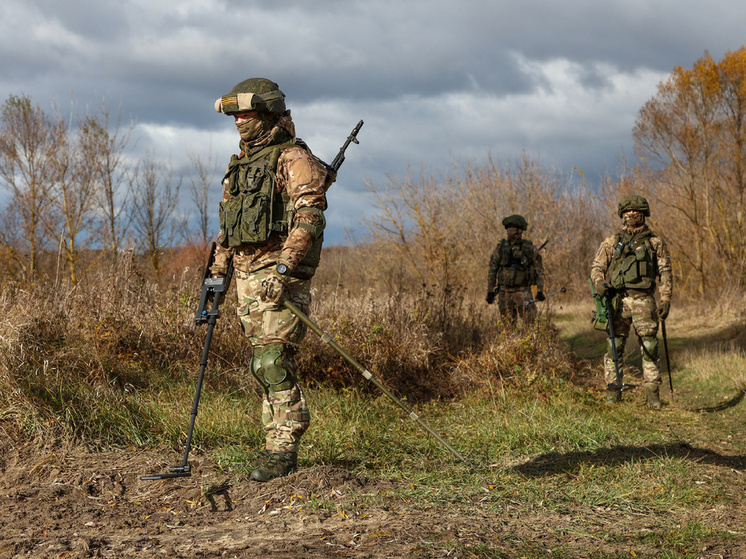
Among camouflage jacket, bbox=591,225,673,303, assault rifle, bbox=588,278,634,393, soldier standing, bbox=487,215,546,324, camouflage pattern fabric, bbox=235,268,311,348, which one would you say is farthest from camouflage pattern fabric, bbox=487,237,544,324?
camouflage pattern fabric, bbox=235,268,311,348

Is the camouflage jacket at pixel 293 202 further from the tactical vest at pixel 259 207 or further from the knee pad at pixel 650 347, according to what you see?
the knee pad at pixel 650 347

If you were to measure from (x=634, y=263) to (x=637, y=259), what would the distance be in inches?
2.1

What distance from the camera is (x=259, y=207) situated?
13.5ft

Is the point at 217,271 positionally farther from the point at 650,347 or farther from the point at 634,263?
the point at 650,347

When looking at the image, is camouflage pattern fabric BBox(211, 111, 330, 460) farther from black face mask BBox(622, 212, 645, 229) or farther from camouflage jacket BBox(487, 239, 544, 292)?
camouflage jacket BBox(487, 239, 544, 292)

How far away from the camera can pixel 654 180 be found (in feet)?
79.4

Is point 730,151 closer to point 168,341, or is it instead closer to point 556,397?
point 556,397

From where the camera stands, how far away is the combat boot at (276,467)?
4.08 m

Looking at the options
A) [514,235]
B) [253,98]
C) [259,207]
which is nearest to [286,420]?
[259,207]

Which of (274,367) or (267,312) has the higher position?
(267,312)

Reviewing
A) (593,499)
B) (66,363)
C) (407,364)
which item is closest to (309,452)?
(593,499)

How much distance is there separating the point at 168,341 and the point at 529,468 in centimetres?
381

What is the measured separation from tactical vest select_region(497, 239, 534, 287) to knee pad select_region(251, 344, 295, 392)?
6.08 metres

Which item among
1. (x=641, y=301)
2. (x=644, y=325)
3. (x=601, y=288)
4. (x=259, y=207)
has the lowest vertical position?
(x=644, y=325)
